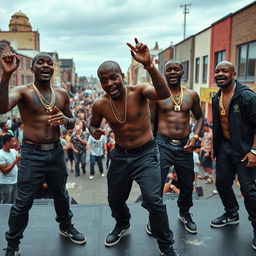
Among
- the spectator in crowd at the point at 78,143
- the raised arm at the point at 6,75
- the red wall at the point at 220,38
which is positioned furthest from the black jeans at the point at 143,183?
the red wall at the point at 220,38

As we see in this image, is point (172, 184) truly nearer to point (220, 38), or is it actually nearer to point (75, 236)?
point (75, 236)

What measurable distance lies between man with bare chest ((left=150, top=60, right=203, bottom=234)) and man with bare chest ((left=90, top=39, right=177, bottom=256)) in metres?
0.42

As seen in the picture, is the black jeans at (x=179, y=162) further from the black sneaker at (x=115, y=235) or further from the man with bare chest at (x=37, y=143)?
the man with bare chest at (x=37, y=143)

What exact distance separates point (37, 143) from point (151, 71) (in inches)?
53.1

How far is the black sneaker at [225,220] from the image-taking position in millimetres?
3363

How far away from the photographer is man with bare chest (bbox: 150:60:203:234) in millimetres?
3258

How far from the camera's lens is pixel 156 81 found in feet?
8.08

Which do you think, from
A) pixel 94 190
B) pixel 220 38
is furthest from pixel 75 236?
pixel 220 38

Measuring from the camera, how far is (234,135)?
3025mm

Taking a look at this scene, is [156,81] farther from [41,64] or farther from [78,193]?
[78,193]

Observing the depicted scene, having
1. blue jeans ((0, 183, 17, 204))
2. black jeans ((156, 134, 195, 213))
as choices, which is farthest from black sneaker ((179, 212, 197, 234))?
blue jeans ((0, 183, 17, 204))

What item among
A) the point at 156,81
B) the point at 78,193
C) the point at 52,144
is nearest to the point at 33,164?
the point at 52,144

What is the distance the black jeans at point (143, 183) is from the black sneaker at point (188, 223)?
2.09ft

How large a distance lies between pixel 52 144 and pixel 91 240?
1185 millimetres
